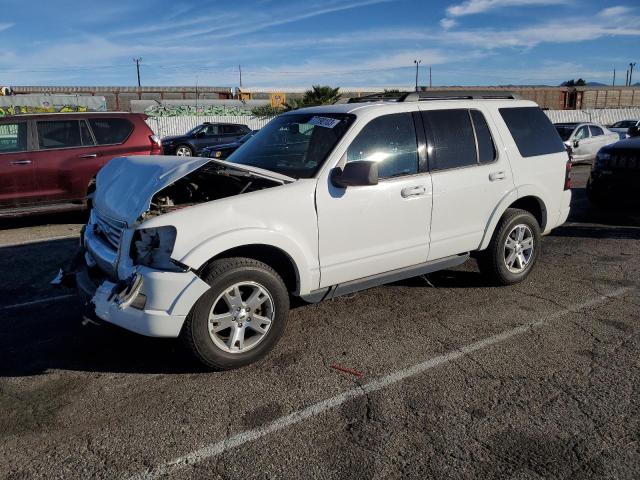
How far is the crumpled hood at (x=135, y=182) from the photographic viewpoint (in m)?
3.70

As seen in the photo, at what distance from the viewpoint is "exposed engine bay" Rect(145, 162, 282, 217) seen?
402cm

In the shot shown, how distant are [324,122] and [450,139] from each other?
116cm

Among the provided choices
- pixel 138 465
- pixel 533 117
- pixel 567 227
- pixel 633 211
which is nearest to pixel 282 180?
pixel 138 465

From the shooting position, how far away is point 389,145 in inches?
175

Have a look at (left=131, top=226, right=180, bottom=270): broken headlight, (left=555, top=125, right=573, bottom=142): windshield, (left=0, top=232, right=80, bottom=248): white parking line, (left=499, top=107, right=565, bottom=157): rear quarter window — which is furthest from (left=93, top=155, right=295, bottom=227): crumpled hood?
(left=555, top=125, right=573, bottom=142): windshield

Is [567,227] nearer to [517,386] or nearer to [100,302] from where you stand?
[517,386]

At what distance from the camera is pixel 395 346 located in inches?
163

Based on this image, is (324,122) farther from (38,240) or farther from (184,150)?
(184,150)

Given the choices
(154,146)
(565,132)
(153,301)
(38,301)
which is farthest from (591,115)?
(153,301)

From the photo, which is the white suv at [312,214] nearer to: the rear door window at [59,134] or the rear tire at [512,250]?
the rear tire at [512,250]

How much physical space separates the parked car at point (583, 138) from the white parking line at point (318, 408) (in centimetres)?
1343

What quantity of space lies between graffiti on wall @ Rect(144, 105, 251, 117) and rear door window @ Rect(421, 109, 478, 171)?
31483mm

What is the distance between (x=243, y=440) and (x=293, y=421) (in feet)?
1.06

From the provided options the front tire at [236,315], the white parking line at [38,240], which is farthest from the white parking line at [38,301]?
the white parking line at [38,240]
